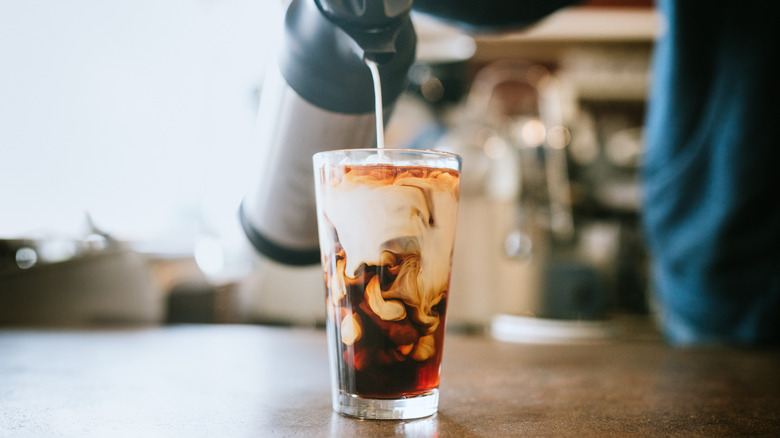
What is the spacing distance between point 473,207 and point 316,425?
185 cm

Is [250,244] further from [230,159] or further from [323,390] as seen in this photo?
[230,159]

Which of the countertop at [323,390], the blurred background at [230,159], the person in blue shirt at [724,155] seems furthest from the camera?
the blurred background at [230,159]

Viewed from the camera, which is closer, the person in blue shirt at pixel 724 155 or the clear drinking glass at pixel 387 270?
the clear drinking glass at pixel 387 270

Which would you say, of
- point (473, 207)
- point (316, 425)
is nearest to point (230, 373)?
point (316, 425)

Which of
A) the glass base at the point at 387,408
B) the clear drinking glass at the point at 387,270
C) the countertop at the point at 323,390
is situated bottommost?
the countertop at the point at 323,390

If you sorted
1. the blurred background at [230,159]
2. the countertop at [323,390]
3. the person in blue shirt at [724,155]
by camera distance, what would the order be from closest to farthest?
the countertop at [323,390]
the person in blue shirt at [724,155]
the blurred background at [230,159]

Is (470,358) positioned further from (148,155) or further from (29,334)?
(148,155)

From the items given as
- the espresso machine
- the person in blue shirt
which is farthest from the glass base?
the person in blue shirt

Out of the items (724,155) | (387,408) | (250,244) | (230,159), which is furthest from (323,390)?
(230,159)

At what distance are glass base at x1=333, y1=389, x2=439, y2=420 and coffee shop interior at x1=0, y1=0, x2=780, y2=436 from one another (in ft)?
0.05

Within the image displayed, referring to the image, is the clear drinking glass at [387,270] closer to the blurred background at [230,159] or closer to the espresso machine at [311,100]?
the espresso machine at [311,100]

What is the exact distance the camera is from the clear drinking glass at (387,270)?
41 centimetres

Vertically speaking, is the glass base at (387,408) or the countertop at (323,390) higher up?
the glass base at (387,408)

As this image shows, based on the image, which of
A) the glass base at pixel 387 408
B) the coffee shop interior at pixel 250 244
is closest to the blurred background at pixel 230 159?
the coffee shop interior at pixel 250 244
